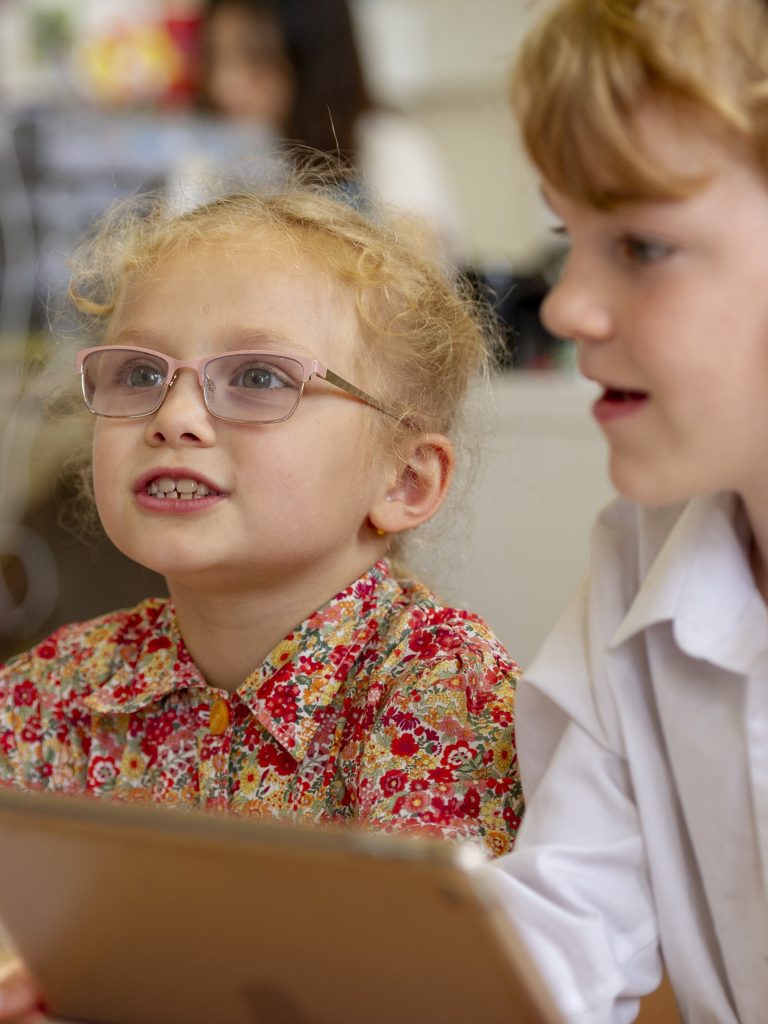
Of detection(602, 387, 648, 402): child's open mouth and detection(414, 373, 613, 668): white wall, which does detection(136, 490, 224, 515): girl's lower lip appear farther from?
detection(414, 373, 613, 668): white wall

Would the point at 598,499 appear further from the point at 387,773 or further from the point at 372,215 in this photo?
the point at 387,773

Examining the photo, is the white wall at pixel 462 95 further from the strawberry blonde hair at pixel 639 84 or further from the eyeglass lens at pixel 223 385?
the strawberry blonde hair at pixel 639 84

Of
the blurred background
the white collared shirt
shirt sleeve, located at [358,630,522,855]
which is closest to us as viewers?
the white collared shirt

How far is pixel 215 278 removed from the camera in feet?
3.65

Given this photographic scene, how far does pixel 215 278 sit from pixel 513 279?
150 centimetres

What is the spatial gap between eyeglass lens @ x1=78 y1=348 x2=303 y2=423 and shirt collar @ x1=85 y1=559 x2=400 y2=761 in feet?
0.58

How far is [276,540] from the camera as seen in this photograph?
109 cm

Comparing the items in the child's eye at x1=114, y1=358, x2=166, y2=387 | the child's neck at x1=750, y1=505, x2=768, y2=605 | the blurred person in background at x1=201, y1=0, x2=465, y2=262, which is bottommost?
the child's neck at x1=750, y1=505, x2=768, y2=605

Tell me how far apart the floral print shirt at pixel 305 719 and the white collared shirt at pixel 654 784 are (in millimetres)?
86

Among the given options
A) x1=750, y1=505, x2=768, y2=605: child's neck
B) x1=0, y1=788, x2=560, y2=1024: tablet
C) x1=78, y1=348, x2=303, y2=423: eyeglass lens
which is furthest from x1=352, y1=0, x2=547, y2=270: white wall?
x1=0, y1=788, x2=560, y2=1024: tablet

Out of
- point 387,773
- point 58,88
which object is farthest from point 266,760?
point 58,88

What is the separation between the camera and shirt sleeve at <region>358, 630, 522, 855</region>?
96 centimetres

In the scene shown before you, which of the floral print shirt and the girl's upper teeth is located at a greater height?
the girl's upper teeth

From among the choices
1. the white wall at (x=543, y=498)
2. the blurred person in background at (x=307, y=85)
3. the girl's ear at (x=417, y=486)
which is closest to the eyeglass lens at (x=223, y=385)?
the girl's ear at (x=417, y=486)
